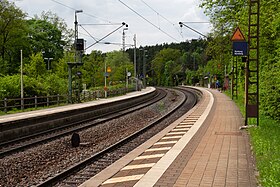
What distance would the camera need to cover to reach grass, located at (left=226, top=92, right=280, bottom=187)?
7.70 meters

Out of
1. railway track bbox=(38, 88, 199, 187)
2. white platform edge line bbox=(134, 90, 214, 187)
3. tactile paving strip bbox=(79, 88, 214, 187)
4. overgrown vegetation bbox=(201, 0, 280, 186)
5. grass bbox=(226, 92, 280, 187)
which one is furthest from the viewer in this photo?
railway track bbox=(38, 88, 199, 187)

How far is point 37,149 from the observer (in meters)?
15.2

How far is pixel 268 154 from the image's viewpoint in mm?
10086

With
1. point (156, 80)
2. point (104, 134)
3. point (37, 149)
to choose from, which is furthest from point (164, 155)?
point (156, 80)

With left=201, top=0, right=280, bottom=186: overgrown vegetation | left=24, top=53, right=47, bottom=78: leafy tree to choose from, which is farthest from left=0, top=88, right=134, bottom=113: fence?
left=201, top=0, right=280, bottom=186: overgrown vegetation

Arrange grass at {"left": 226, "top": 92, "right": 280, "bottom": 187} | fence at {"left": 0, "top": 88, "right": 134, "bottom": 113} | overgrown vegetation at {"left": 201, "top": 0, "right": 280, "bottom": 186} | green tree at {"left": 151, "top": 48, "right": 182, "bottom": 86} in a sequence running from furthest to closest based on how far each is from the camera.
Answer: green tree at {"left": 151, "top": 48, "right": 182, "bottom": 86} < fence at {"left": 0, "top": 88, "right": 134, "bottom": 113} < overgrown vegetation at {"left": 201, "top": 0, "right": 280, "bottom": 186} < grass at {"left": 226, "top": 92, "right": 280, "bottom": 187}

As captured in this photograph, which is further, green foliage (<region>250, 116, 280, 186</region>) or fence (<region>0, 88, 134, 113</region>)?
fence (<region>0, 88, 134, 113</region>)

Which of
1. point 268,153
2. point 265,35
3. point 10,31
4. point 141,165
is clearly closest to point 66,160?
point 141,165

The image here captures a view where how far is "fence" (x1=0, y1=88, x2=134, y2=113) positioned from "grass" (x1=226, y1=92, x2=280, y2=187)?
54.0 feet

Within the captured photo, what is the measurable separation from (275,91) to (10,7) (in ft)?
146

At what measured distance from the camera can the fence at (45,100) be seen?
1054 inches

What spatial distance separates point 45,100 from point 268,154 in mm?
25497

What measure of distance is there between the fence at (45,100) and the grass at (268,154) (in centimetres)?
1647

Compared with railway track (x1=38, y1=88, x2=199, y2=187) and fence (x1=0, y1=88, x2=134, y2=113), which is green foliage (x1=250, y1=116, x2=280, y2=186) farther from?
fence (x1=0, y1=88, x2=134, y2=113)
